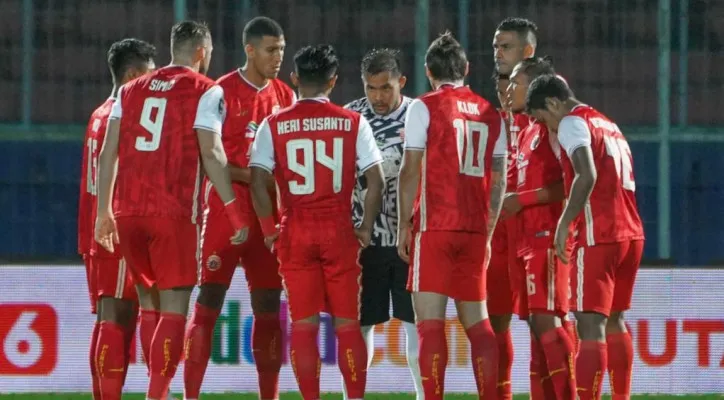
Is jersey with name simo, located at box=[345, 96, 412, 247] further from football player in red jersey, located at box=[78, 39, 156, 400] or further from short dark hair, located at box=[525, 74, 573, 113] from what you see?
football player in red jersey, located at box=[78, 39, 156, 400]

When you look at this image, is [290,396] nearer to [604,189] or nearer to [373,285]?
[373,285]

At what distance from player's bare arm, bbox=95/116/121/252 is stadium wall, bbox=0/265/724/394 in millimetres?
2320

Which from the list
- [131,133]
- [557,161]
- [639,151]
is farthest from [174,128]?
[639,151]

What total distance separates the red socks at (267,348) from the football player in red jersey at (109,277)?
58 cm

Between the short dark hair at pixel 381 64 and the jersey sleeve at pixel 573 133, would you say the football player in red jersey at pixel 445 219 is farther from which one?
the short dark hair at pixel 381 64

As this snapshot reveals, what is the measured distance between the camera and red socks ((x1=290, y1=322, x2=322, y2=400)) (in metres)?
7.04

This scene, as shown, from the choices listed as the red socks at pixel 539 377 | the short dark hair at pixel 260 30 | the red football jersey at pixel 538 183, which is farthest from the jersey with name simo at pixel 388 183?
the red socks at pixel 539 377

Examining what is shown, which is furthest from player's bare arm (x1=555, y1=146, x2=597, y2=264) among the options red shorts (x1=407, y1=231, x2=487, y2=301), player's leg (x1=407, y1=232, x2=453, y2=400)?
player's leg (x1=407, y1=232, x2=453, y2=400)

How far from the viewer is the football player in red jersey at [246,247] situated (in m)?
7.46

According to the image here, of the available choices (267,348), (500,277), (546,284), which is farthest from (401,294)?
(546,284)

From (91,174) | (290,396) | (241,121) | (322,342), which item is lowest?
(290,396)

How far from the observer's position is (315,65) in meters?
7.12

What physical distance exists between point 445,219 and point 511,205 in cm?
58

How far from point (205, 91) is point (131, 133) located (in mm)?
369
